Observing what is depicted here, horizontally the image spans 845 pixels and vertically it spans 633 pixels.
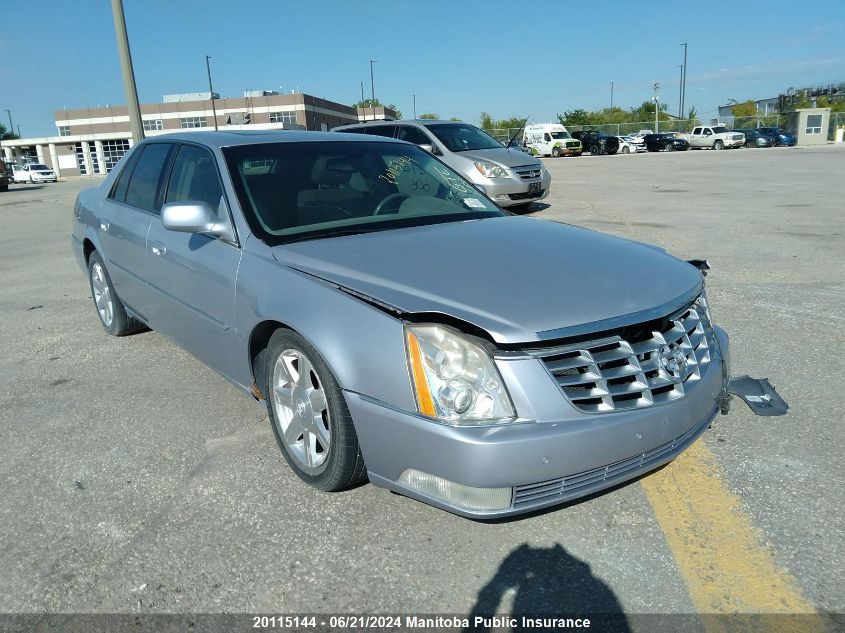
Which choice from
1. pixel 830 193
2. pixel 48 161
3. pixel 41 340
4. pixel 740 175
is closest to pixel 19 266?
pixel 41 340

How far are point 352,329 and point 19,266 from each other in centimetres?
814

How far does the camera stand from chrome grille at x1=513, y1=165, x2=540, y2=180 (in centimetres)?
1155

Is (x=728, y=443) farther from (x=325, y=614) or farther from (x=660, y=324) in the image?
(x=325, y=614)

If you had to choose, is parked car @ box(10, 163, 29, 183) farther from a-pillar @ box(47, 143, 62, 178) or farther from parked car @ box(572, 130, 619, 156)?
parked car @ box(572, 130, 619, 156)

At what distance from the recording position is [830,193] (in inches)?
542

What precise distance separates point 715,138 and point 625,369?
51279 millimetres

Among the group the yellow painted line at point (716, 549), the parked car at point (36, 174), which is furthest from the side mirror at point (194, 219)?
the parked car at point (36, 174)

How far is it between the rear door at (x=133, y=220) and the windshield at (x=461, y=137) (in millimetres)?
8027

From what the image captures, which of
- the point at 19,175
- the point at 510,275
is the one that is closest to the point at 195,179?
the point at 510,275

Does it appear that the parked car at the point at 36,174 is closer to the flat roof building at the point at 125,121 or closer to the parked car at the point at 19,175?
the parked car at the point at 19,175

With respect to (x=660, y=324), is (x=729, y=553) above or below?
below

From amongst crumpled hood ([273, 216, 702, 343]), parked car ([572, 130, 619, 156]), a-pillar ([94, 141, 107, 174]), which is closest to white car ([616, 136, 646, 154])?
parked car ([572, 130, 619, 156])

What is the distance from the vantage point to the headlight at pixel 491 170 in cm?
1138

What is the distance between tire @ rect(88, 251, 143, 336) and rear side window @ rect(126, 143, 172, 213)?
735 mm
